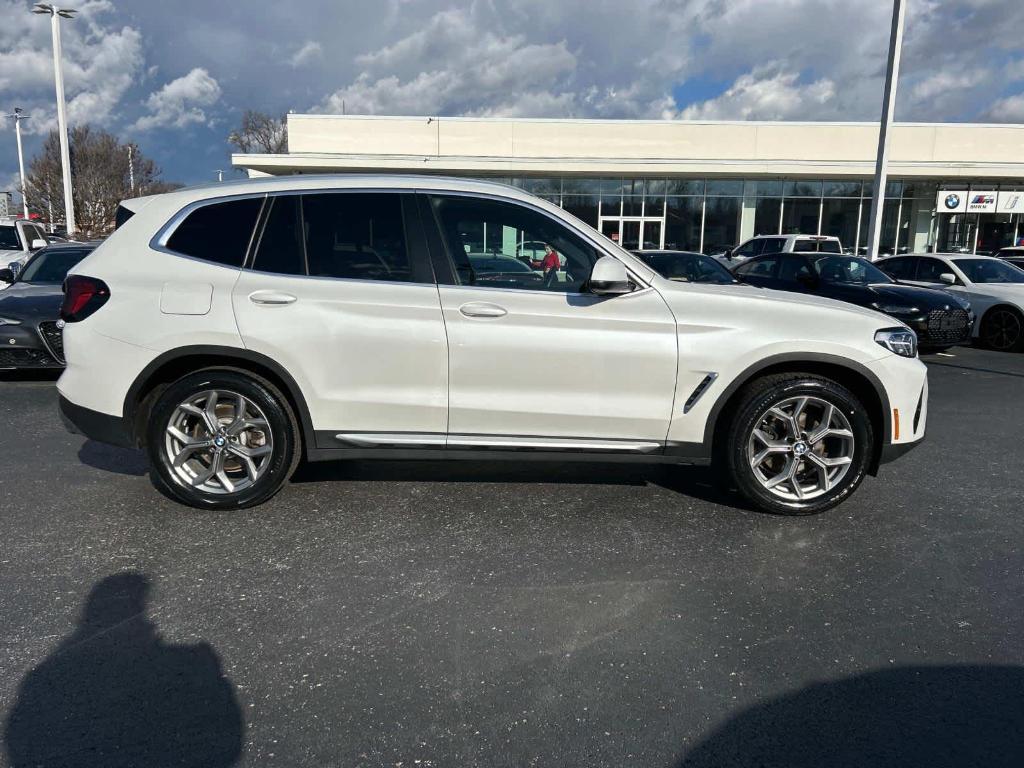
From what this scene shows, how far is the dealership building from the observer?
106 ft

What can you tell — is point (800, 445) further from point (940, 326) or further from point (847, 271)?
point (847, 271)

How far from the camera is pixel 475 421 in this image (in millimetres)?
4344

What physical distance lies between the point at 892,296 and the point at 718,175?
21857 mm

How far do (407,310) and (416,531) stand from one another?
1.21 metres

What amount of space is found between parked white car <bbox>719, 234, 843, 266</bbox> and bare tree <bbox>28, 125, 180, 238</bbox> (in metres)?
28.1

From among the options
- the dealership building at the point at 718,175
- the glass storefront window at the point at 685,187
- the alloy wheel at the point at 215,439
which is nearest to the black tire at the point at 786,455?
the alloy wheel at the point at 215,439

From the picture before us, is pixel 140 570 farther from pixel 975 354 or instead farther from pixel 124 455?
pixel 975 354

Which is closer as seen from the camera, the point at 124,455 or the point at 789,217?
the point at 124,455

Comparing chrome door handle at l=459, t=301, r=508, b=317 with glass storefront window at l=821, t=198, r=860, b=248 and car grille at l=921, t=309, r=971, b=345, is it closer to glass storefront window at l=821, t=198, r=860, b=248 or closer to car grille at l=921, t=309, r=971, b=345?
car grille at l=921, t=309, r=971, b=345

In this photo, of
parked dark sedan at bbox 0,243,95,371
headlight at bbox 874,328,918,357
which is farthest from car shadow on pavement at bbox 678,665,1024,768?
parked dark sedan at bbox 0,243,95,371

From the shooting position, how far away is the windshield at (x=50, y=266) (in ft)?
32.1

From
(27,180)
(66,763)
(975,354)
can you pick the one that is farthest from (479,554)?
(27,180)

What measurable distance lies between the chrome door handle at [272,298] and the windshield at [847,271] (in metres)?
9.37

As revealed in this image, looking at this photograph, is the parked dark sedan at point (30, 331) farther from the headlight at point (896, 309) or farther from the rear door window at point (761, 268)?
the headlight at point (896, 309)
